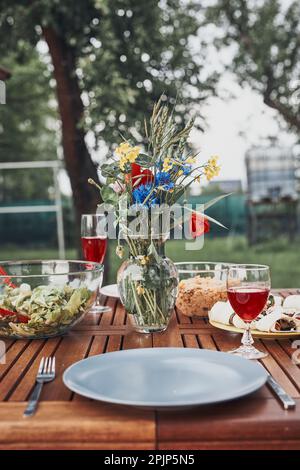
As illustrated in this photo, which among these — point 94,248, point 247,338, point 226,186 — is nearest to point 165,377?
point 247,338

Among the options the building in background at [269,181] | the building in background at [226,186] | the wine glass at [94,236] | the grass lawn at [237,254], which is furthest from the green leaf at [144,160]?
the building in background at [226,186]

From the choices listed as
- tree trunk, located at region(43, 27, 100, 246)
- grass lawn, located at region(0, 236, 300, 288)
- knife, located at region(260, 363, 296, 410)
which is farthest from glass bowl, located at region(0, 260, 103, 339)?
grass lawn, located at region(0, 236, 300, 288)

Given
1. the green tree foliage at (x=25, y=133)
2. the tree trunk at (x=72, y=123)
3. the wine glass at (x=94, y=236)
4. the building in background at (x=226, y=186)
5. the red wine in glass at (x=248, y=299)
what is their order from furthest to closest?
→ the green tree foliage at (x=25, y=133) < the building in background at (x=226, y=186) < the tree trunk at (x=72, y=123) < the wine glass at (x=94, y=236) < the red wine in glass at (x=248, y=299)

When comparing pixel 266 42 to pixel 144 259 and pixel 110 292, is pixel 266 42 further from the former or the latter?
pixel 144 259

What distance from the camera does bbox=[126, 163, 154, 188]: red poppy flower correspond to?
48.6 inches

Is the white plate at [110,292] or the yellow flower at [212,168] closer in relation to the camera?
the yellow flower at [212,168]

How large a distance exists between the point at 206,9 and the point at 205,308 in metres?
4.44

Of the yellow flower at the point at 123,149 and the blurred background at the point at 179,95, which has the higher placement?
the blurred background at the point at 179,95

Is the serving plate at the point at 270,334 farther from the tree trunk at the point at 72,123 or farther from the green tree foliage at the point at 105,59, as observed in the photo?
the tree trunk at the point at 72,123

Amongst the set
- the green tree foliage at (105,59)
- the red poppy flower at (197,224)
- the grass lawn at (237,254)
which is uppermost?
the green tree foliage at (105,59)

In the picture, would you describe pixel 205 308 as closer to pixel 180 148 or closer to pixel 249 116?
pixel 180 148

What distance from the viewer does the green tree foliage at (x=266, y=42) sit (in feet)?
18.3

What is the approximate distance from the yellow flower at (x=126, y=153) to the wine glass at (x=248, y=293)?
0.28 metres
